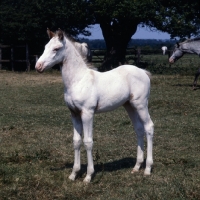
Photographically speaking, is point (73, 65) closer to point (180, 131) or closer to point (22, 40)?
point (180, 131)

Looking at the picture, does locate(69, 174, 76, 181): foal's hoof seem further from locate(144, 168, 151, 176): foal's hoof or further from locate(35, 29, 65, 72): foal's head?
locate(35, 29, 65, 72): foal's head

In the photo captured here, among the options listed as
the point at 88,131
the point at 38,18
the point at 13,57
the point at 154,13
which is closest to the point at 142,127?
the point at 88,131

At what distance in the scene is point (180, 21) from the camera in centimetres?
2694

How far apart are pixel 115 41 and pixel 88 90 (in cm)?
2395

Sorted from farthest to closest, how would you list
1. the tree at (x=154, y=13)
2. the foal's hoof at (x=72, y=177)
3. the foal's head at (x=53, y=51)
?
the tree at (x=154, y=13) < the foal's hoof at (x=72, y=177) < the foal's head at (x=53, y=51)

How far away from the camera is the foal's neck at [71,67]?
21.9 feet

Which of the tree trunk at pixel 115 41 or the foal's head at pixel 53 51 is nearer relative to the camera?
the foal's head at pixel 53 51

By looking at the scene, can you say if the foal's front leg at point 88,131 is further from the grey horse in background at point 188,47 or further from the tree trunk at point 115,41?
the tree trunk at point 115,41

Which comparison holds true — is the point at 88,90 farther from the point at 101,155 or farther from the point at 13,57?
the point at 13,57

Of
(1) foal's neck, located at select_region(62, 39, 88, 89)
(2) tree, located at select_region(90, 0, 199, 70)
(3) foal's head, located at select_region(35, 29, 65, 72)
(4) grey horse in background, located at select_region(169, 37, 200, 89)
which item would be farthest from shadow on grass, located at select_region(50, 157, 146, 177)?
(2) tree, located at select_region(90, 0, 199, 70)

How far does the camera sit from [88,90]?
659 cm

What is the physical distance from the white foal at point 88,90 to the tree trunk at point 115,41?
22662mm

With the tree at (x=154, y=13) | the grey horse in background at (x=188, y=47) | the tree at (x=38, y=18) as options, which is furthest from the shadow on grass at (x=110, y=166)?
the tree at (x=38, y=18)

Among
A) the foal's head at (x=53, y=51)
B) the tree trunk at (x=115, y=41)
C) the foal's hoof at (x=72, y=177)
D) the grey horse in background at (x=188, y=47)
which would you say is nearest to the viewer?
the foal's head at (x=53, y=51)
